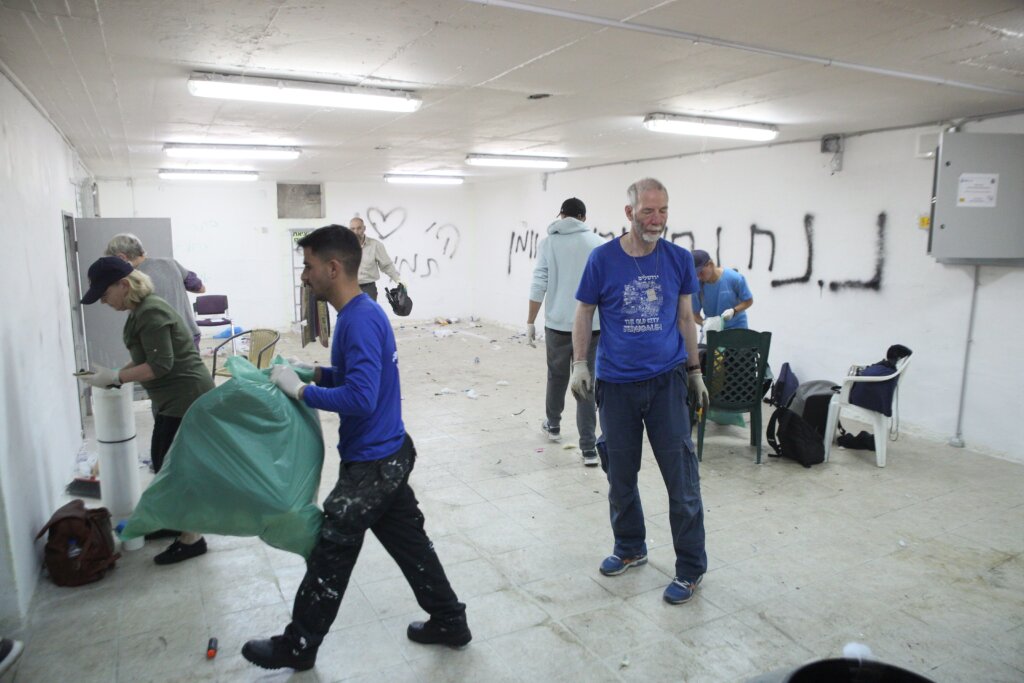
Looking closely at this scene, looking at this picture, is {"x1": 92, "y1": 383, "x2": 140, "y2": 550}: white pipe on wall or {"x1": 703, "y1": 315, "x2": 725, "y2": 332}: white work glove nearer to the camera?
{"x1": 92, "y1": 383, "x2": 140, "y2": 550}: white pipe on wall

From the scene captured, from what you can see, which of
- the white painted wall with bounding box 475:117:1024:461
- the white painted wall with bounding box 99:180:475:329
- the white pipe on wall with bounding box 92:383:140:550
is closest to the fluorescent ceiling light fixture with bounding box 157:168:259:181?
the white painted wall with bounding box 99:180:475:329

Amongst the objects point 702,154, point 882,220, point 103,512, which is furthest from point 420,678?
point 702,154

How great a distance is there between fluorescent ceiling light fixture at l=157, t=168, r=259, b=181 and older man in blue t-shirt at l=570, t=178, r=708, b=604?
26.7 feet

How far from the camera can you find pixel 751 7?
280 cm

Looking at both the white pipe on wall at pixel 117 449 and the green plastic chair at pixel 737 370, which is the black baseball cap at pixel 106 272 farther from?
the green plastic chair at pixel 737 370

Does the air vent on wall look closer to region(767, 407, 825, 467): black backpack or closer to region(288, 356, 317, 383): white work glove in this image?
region(767, 407, 825, 467): black backpack

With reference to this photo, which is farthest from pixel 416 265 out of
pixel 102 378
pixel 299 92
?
pixel 102 378

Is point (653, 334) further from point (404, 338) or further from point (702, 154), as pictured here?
point (404, 338)

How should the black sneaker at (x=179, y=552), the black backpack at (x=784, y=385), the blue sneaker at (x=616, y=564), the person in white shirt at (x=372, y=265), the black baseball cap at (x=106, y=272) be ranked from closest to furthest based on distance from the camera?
the black baseball cap at (x=106, y=272) < the blue sneaker at (x=616, y=564) < the black sneaker at (x=179, y=552) < the black backpack at (x=784, y=385) < the person in white shirt at (x=372, y=265)

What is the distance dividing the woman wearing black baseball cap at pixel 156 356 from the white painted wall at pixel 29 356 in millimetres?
376

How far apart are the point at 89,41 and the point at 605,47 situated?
252 cm

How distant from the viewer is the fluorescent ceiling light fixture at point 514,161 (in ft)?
27.8

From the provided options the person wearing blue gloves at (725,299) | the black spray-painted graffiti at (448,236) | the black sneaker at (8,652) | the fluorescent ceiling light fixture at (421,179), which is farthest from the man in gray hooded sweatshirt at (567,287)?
the black spray-painted graffiti at (448,236)

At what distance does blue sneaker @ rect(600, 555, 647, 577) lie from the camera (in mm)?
3232
